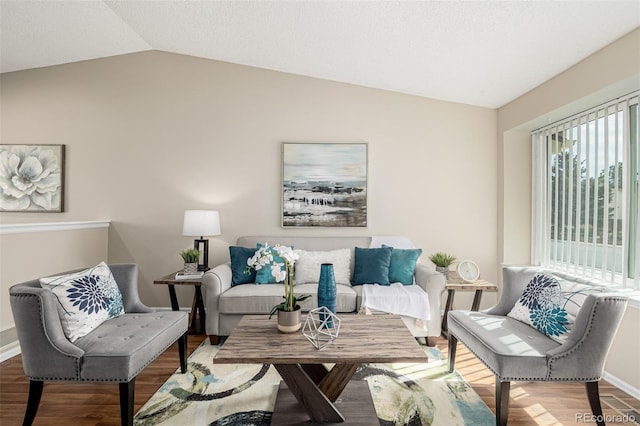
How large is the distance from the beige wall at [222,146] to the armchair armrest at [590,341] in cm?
217

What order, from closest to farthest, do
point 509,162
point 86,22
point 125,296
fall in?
point 125,296, point 86,22, point 509,162

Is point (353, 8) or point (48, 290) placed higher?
point (353, 8)

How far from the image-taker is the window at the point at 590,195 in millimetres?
2643

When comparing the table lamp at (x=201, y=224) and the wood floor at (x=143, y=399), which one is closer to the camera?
the wood floor at (x=143, y=399)

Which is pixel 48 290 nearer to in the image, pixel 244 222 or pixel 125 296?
pixel 125 296

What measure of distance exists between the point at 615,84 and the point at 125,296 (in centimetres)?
377

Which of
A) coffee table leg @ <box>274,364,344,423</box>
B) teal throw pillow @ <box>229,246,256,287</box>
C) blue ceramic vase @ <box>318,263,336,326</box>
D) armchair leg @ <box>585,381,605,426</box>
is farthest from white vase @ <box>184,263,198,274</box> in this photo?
armchair leg @ <box>585,381,605,426</box>

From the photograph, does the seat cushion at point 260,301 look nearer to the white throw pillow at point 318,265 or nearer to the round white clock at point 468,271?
the white throw pillow at point 318,265

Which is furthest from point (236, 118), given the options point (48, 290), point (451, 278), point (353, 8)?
point (451, 278)

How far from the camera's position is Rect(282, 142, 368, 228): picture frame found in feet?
13.1

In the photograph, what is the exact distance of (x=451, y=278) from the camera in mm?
3506

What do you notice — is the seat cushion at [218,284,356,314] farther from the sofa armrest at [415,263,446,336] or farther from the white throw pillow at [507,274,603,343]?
the white throw pillow at [507,274,603,343]

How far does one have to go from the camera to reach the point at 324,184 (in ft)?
13.2

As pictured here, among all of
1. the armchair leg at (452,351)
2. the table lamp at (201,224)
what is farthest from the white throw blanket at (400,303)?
the table lamp at (201,224)
